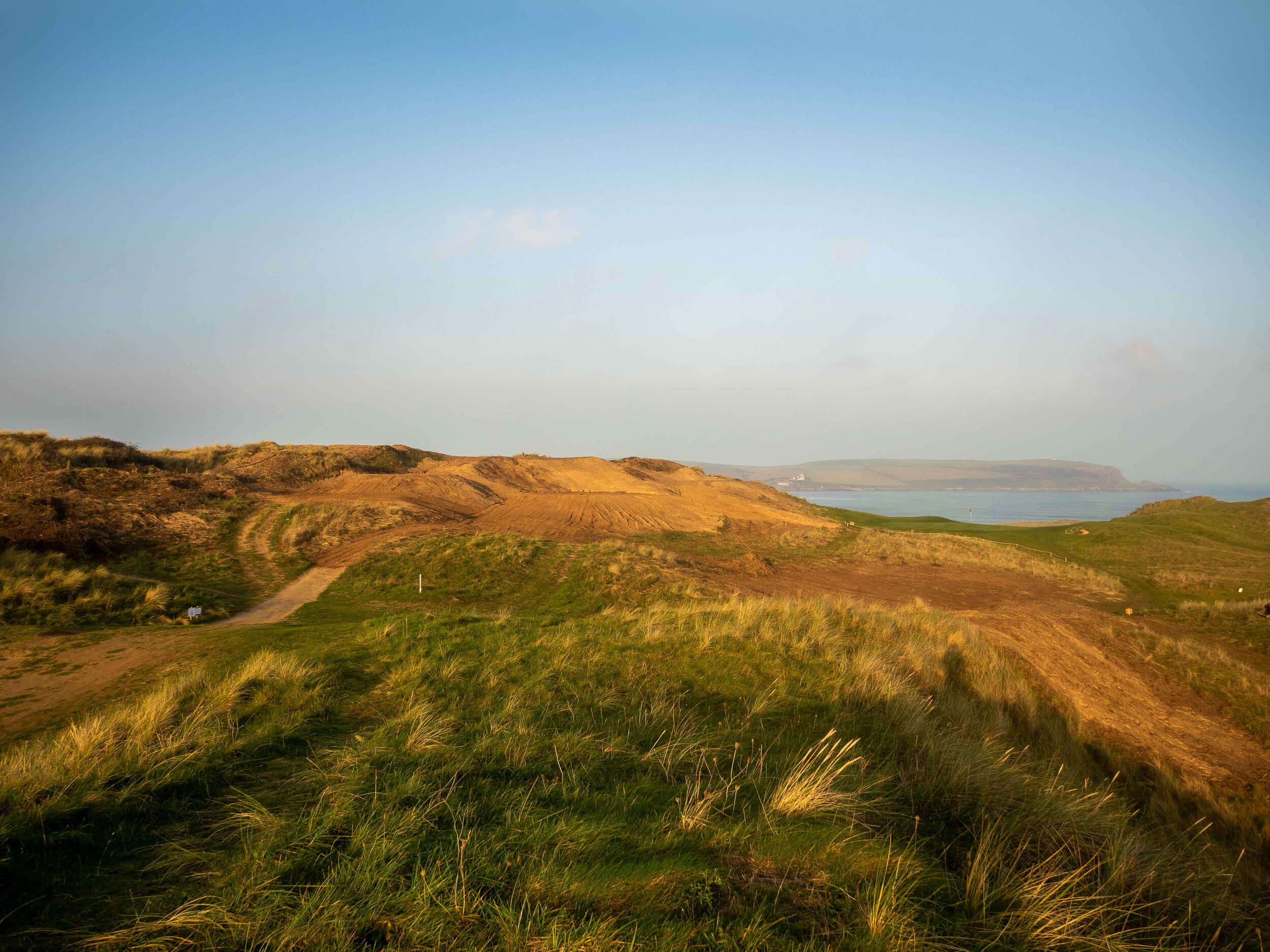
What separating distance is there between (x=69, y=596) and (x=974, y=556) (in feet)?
109

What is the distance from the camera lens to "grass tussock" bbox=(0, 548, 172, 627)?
10.8 m

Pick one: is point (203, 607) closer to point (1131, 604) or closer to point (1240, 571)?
point (1131, 604)

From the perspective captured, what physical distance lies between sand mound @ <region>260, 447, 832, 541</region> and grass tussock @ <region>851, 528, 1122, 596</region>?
5415 millimetres

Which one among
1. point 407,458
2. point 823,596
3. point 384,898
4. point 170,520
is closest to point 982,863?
point 384,898

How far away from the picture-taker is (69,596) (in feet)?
39.0

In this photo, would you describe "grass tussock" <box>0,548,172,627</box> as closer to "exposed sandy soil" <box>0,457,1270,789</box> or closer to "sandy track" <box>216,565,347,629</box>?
"sandy track" <box>216,565,347,629</box>

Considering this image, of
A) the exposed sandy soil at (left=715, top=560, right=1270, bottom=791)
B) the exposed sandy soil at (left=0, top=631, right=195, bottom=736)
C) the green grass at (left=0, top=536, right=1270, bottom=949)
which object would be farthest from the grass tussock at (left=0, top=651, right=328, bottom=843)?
the exposed sandy soil at (left=715, top=560, right=1270, bottom=791)

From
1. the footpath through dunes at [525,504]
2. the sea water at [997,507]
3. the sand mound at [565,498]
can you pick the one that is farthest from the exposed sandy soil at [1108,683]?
the sea water at [997,507]

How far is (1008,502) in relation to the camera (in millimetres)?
123375

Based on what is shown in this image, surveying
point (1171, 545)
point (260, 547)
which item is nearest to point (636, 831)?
point (260, 547)

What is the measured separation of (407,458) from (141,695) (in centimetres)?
4757

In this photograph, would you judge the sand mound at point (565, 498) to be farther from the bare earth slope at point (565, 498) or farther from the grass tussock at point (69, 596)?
the grass tussock at point (69, 596)

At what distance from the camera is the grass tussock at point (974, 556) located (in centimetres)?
2353

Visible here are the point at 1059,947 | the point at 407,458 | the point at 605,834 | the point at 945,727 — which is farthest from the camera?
the point at 407,458
